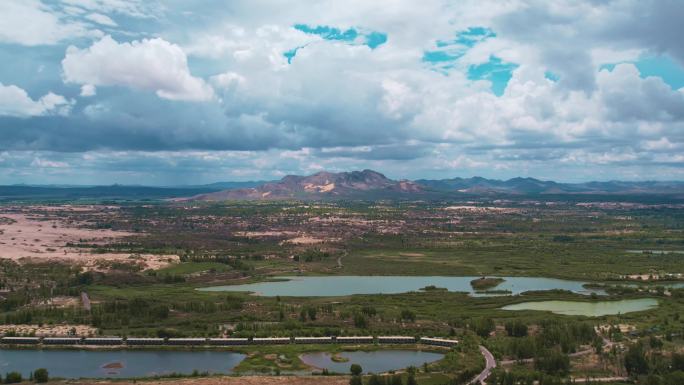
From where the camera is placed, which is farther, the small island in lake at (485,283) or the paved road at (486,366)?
the small island in lake at (485,283)

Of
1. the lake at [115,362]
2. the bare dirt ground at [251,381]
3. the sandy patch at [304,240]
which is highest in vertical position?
the sandy patch at [304,240]

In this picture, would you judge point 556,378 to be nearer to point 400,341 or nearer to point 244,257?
point 400,341

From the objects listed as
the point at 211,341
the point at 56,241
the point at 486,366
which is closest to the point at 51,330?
the point at 211,341

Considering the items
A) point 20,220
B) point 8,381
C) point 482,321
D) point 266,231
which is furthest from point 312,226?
point 8,381

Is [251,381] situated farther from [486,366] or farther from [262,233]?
[262,233]

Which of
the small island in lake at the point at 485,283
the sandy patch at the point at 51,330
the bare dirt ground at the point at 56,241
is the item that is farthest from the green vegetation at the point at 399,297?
the bare dirt ground at the point at 56,241

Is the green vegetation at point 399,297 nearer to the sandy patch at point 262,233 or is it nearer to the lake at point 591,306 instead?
the sandy patch at point 262,233
